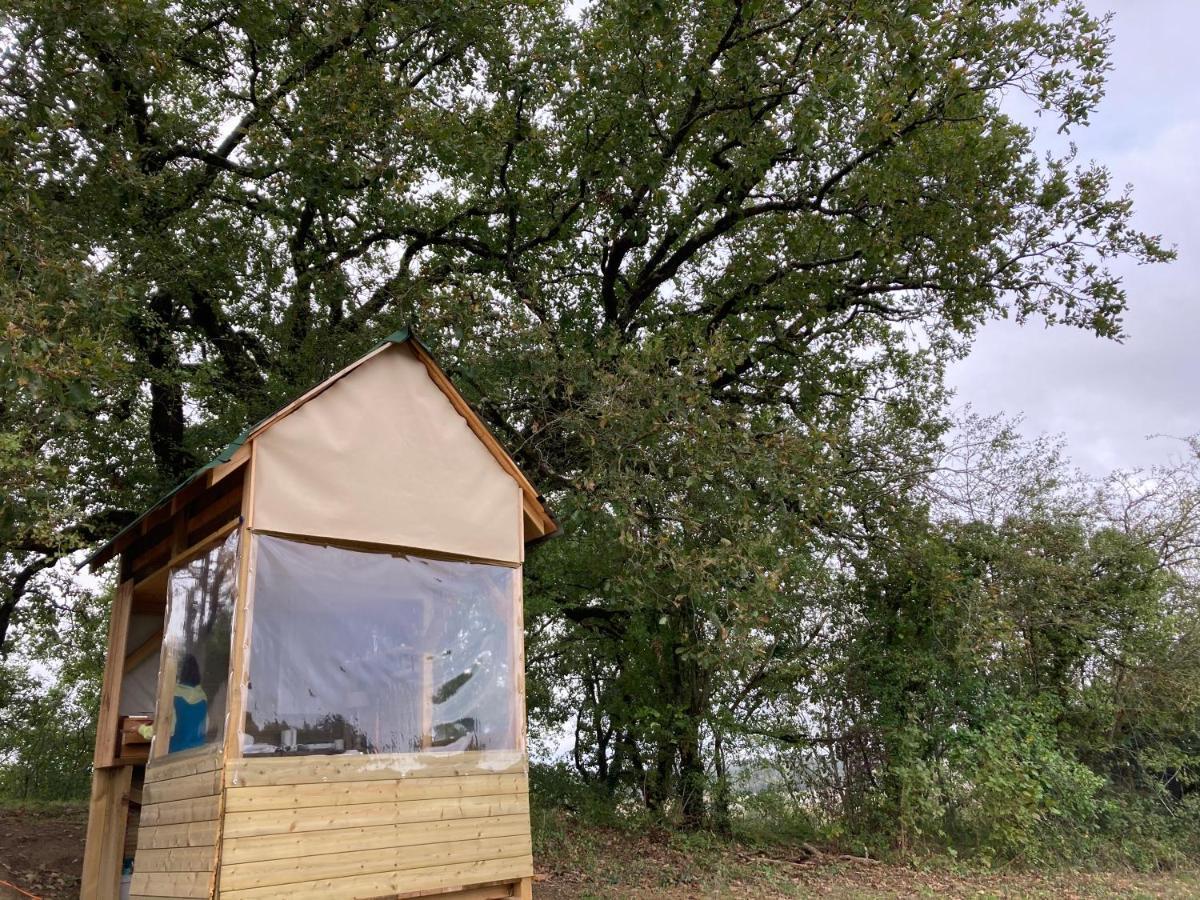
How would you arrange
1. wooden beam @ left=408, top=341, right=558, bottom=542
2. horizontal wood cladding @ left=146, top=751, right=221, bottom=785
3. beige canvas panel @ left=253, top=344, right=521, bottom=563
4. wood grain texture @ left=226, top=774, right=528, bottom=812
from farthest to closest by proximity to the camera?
1. wooden beam @ left=408, top=341, right=558, bottom=542
2. beige canvas panel @ left=253, top=344, right=521, bottom=563
3. horizontal wood cladding @ left=146, top=751, right=221, bottom=785
4. wood grain texture @ left=226, top=774, right=528, bottom=812

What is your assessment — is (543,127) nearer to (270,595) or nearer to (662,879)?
(270,595)

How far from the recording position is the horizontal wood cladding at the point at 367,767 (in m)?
4.74

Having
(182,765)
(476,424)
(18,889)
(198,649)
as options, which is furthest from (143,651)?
(476,424)

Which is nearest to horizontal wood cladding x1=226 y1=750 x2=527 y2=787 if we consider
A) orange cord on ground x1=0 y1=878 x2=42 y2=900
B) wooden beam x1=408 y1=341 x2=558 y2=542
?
wooden beam x1=408 y1=341 x2=558 y2=542

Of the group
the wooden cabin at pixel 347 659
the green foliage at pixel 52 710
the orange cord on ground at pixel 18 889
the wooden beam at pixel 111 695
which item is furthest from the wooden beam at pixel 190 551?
the green foliage at pixel 52 710

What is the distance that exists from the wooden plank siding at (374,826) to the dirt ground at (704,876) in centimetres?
321

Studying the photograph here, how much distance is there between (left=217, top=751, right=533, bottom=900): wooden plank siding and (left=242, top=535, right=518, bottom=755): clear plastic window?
0.48 ft

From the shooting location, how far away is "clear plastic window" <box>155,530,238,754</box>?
17.0 ft

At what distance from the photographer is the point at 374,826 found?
5.11 meters

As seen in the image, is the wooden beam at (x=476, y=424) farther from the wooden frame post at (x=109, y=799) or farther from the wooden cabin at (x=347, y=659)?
the wooden frame post at (x=109, y=799)

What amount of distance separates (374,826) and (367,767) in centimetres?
34

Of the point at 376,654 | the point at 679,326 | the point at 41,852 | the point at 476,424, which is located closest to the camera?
the point at 376,654

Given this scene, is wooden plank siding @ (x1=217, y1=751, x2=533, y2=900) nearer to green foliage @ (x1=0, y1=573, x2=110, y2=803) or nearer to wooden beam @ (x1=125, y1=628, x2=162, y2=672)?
wooden beam @ (x1=125, y1=628, x2=162, y2=672)

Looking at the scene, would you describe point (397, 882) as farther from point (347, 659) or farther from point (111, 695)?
point (111, 695)
